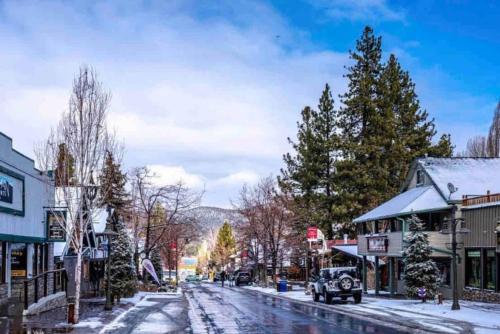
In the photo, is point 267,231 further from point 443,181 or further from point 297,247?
point 443,181

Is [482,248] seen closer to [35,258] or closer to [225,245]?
[35,258]

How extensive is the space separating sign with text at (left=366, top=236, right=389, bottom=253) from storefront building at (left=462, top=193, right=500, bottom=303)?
19.8 feet

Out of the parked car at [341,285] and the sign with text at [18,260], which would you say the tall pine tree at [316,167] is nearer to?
the parked car at [341,285]

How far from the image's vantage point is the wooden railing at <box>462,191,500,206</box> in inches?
1253

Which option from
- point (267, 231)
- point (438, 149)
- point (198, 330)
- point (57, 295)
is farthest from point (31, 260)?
point (438, 149)

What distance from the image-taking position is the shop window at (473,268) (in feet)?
111

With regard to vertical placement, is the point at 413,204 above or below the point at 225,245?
above

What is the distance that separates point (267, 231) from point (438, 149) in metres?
20.6

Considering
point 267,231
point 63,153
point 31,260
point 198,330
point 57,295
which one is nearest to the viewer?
point 198,330

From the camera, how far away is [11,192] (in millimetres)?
25062

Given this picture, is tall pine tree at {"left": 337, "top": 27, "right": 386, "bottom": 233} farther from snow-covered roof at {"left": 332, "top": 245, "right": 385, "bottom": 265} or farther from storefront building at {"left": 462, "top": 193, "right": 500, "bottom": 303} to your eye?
storefront building at {"left": 462, "top": 193, "right": 500, "bottom": 303}

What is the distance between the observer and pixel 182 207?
167 ft

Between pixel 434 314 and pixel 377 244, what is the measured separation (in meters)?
15.3

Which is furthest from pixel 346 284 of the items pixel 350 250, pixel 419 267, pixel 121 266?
pixel 350 250
